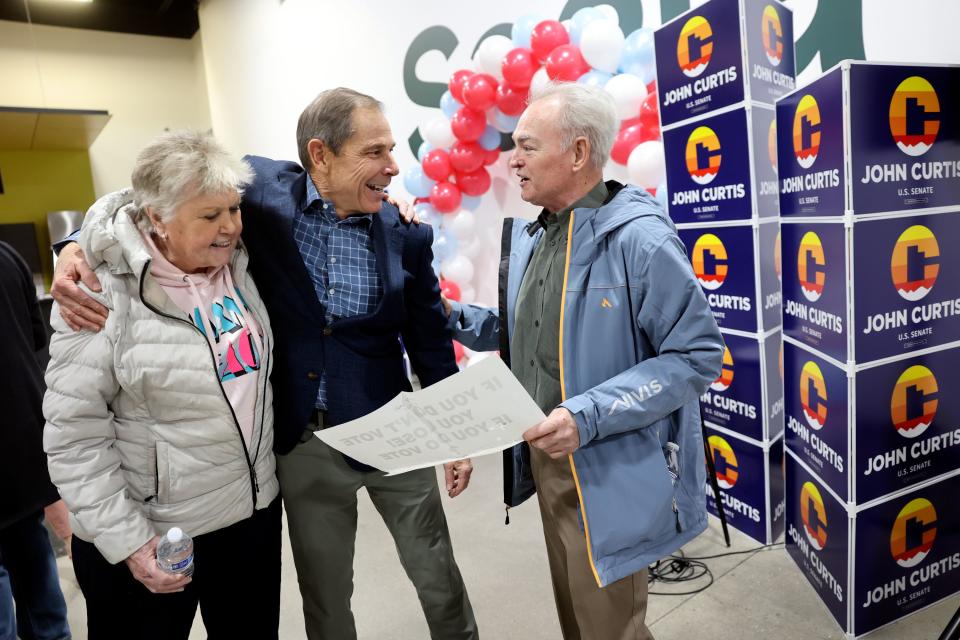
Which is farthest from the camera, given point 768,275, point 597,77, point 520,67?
point 520,67

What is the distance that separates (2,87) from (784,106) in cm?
1076

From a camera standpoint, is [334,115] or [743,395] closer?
[334,115]

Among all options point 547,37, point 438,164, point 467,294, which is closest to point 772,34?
point 547,37

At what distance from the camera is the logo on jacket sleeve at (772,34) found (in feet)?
8.16

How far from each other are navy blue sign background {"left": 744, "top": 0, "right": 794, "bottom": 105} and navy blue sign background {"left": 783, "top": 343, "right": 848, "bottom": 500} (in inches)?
38.9

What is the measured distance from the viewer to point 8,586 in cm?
202

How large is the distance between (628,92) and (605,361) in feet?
7.14

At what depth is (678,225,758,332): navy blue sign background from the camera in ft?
8.55

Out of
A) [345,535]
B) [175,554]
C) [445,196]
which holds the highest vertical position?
[445,196]

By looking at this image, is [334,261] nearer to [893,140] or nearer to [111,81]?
[893,140]

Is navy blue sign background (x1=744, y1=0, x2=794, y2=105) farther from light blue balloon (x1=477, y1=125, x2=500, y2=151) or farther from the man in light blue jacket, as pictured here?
light blue balloon (x1=477, y1=125, x2=500, y2=151)

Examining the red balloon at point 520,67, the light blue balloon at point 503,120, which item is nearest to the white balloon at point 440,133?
the light blue balloon at point 503,120

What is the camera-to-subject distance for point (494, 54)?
154 inches

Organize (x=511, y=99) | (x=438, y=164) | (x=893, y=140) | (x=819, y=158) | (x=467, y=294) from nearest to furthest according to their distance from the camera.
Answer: (x=893, y=140) < (x=819, y=158) < (x=511, y=99) < (x=438, y=164) < (x=467, y=294)
